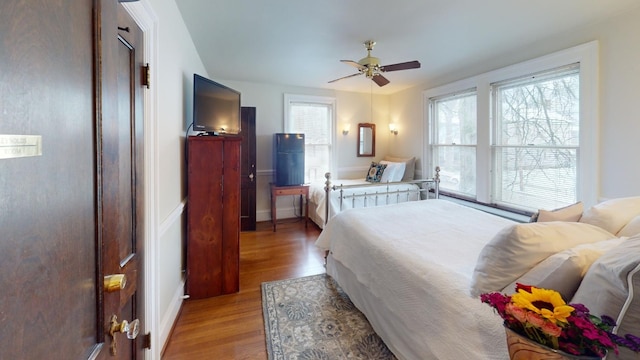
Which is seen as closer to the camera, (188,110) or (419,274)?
(419,274)

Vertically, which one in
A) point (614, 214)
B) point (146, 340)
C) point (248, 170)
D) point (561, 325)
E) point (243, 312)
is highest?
point (248, 170)

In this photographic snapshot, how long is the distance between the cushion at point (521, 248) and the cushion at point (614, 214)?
17 cm

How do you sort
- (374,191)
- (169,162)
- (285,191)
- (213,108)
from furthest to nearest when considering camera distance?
(285,191) < (374,191) < (213,108) < (169,162)

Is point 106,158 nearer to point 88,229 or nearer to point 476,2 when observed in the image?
point 88,229

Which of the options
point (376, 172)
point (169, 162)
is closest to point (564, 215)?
point (169, 162)

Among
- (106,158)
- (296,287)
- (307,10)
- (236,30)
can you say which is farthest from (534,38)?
(106,158)

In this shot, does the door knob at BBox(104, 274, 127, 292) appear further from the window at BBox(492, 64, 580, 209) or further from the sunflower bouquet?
the window at BBox(492, 64, 580, 209)

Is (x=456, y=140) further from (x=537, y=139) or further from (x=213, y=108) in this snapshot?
(x=213, y=108)

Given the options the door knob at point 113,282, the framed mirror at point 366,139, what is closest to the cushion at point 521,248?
the door knob at point 113,282

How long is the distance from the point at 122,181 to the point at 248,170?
134 inches

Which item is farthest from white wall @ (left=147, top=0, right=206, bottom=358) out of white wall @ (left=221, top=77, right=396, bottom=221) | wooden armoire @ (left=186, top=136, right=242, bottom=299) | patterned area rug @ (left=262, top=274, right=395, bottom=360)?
white wall @ (left=221, top=77, right=396, bottom=221)

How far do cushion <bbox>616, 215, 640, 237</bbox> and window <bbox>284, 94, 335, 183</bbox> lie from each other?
410 centimetres

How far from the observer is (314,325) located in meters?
2.02

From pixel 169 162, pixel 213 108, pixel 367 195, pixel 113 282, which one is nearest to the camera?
pixel 113 282
